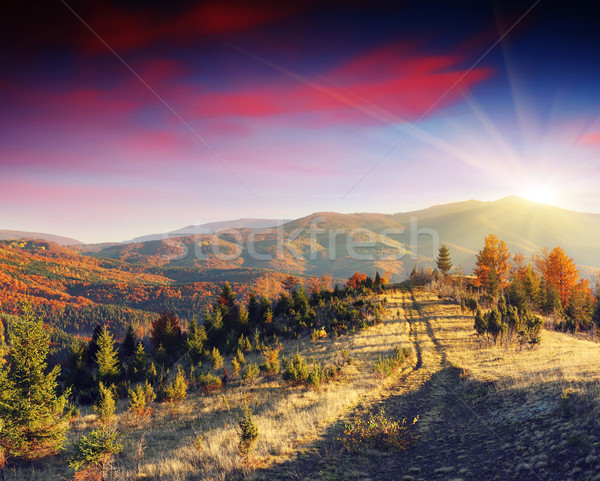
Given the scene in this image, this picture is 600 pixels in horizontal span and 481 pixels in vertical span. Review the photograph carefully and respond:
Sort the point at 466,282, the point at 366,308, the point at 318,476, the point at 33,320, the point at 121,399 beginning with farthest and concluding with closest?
1. the point at 466,282
2. the point at 366,308
3. the point at 121,399
4. the point at 33,320
5. the point at 318,476

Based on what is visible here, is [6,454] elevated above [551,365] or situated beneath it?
situated beneath

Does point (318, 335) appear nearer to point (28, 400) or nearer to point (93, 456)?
point (28, 400)

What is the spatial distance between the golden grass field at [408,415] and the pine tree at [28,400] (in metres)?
0.73

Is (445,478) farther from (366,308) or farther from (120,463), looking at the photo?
(366,308)

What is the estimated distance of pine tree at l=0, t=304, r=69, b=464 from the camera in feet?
39.1

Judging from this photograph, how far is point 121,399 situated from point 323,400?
20.1 m

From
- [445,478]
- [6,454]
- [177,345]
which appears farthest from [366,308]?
[6,454]

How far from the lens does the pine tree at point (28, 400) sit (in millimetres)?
11914

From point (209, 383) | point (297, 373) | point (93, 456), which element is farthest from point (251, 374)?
point (93, 456)

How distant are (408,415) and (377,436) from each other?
10.4ft

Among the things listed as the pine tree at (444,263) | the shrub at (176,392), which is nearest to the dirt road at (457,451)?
the shrub at (176,392)

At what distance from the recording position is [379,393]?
53.4 feet

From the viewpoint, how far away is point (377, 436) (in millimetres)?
10859

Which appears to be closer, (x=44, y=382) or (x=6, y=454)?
(x=6, y=454)
